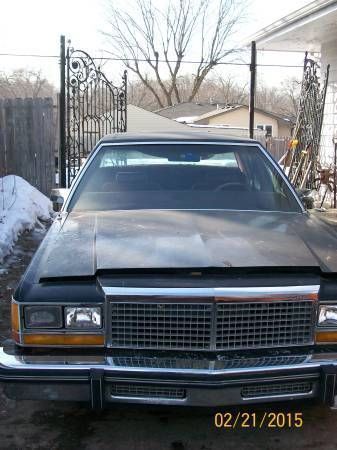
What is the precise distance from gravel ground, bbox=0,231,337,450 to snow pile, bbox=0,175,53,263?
3.38 meters

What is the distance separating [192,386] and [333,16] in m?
7.58

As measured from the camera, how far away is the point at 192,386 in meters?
2.61

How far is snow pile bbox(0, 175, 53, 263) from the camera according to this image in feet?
23.1

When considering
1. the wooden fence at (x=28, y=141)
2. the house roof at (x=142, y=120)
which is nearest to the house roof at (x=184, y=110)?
the house roof at (x=142, y=120)

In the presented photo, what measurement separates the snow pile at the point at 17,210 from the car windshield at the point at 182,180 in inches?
99.8

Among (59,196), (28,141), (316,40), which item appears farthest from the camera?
(316,40)

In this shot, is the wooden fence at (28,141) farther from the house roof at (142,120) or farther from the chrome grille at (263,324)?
the house roof at (142,120)

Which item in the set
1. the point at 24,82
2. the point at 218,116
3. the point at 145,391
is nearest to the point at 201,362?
the point at 145,391

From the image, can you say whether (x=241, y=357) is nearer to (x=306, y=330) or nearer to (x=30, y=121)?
(x=306, y=330)

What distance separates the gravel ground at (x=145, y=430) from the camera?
293 cm

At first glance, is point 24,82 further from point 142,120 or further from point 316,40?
point 316,40

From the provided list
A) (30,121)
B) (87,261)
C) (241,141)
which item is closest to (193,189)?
(241,141)

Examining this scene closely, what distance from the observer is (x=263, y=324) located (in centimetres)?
271
